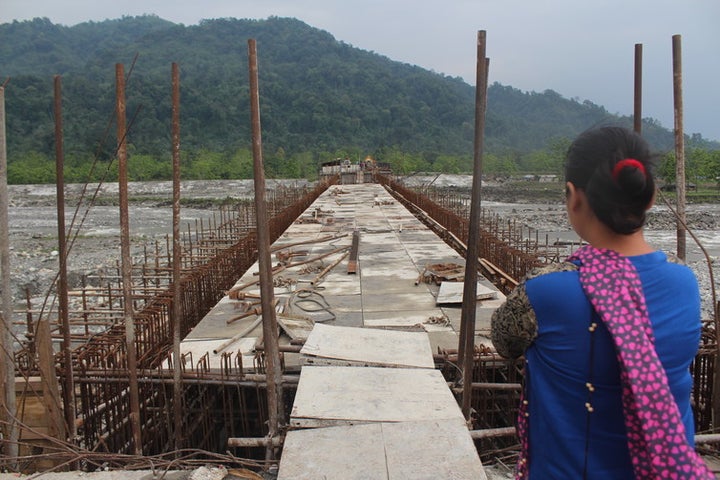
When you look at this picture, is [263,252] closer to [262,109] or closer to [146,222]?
[146,222]

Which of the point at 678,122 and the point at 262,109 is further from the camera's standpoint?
the point at 262,109

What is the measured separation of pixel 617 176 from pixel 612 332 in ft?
1.49

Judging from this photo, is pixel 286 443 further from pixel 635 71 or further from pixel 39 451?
pixel 635 71

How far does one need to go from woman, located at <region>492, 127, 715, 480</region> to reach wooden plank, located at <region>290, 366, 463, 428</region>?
180 cm

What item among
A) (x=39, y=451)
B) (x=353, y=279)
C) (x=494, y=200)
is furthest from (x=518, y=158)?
(x=39, y=451)

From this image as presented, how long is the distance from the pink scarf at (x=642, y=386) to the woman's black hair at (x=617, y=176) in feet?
0.60

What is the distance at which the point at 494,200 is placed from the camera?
5484 centimetres

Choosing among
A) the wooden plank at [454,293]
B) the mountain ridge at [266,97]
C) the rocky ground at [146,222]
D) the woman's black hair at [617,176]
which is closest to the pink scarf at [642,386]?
the woman's black hair at [617,176]

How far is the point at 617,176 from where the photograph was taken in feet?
5.55

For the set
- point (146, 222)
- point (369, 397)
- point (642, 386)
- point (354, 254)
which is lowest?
point (146, 222)

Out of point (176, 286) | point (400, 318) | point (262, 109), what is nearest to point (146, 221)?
point (400, 318)

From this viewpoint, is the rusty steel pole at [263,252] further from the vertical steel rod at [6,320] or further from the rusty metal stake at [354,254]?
the rusty metal stake at [354,254]

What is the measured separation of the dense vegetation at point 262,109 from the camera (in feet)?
237

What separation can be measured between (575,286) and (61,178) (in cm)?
386
